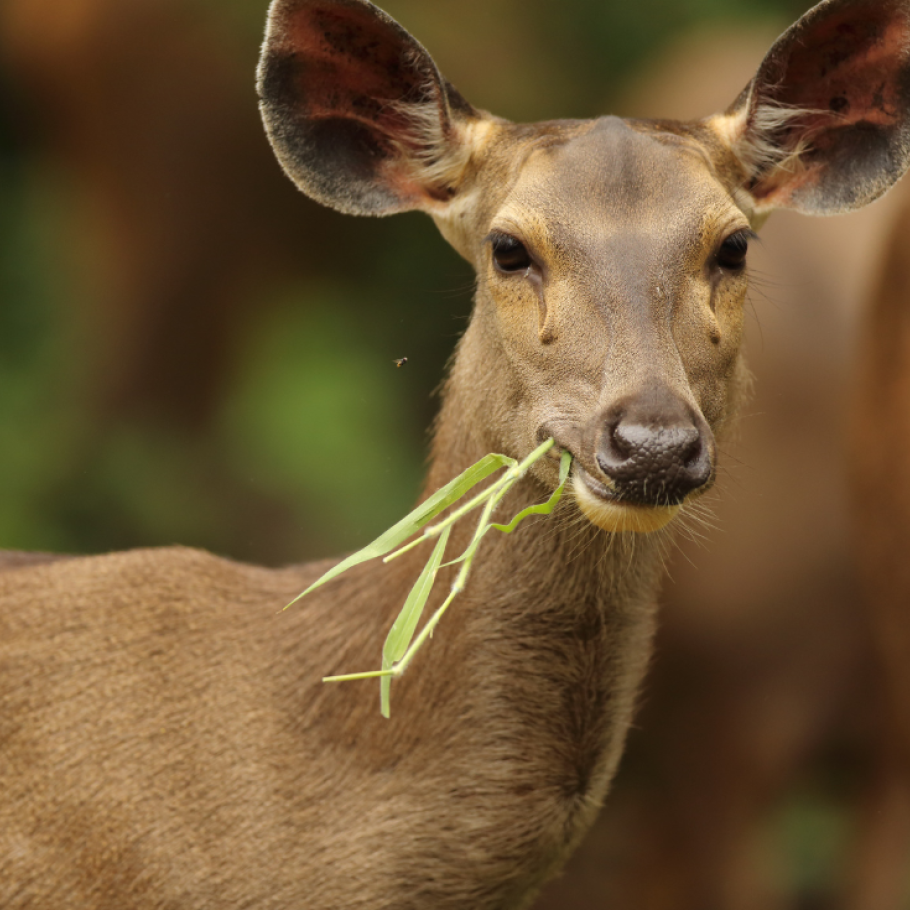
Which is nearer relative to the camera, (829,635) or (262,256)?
(829,635)

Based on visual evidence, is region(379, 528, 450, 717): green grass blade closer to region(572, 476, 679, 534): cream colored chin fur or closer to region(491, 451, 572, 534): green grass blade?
region(491, 451, 572, 534): green grass blade

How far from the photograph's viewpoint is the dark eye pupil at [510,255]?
404 cm

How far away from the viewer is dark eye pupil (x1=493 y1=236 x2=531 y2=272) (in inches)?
159

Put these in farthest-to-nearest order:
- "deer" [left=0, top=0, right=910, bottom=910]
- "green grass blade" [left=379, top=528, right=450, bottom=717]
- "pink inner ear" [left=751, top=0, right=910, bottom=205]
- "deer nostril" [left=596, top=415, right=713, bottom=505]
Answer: "pink inner ear" [left=751, top=0, right=910, bottom=205] → "deer" [left=0, top=0, right=910, bottom=910] → "green grass blade" [left=379, top=528, right=450, bottom=717] → "deer nostril" [left=596, top=415, right=713, bottom=505]

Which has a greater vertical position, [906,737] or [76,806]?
[76,806]

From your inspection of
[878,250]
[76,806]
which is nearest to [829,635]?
[878,250]

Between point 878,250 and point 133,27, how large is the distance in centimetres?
561

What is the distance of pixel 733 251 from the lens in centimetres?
407

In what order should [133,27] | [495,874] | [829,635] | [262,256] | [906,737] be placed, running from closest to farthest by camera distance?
[495,874] < [906,737] < [829,635] < [133,27] < [262,256]

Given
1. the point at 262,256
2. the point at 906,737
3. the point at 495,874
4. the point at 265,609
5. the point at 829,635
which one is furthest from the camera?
the point at 262,256

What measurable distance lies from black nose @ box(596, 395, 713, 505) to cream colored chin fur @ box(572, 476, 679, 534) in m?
0.05

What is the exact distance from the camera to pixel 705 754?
7.58 meters

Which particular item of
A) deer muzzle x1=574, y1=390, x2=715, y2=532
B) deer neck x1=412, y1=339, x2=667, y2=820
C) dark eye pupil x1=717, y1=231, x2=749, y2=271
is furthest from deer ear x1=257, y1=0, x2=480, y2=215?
deer muzzle x1=574, y1=390, x2=715, y2=532

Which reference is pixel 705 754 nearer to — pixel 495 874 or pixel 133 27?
pixel 495 874
